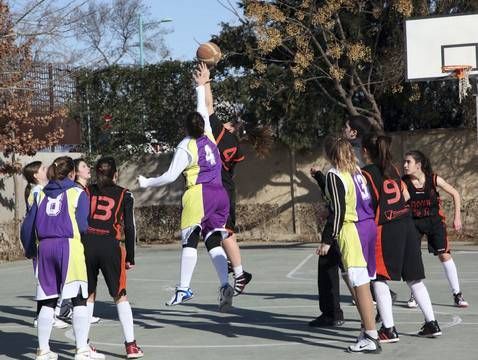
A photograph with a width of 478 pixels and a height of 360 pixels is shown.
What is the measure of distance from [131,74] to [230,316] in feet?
49.5

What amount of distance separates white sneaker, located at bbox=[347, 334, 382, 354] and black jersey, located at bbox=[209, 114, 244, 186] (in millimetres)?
2775

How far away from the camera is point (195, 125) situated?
967 centimetres

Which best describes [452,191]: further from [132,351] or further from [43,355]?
[43,355]

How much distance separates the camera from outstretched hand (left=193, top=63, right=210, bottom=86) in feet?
A: 33.3

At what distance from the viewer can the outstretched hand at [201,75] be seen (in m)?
10.2

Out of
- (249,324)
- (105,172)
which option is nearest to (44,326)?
(105,172)

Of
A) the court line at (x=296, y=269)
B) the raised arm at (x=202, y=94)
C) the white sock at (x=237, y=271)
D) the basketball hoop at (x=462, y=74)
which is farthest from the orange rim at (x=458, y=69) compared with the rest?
the raised arm at (x=202, y=94)

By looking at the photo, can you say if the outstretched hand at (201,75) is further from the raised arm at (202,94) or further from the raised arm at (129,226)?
the raised arm at (129,226)

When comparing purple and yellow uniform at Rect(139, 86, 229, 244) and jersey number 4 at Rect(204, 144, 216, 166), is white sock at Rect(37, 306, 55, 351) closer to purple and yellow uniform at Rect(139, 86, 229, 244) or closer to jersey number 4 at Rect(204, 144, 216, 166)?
purple and yellow uniform at Rect(139, 86, 229, 244)

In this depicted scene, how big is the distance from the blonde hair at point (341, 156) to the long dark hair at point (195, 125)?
1.60 metres

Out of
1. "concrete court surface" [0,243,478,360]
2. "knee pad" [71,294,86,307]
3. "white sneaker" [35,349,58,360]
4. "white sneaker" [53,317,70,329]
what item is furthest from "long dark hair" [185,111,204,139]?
"white sneaker" [53,317,70,329]

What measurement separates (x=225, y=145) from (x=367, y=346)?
2943 mm

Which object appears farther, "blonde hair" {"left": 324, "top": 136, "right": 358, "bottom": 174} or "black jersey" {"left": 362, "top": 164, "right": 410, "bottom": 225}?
"black jersey" {"left": 362, "top": 164, "right": 410, "bottom": 225}

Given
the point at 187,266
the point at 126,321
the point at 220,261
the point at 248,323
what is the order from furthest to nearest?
the point at 248,323 < the point at 220,261 < the point at 187,266 < the point at 126,321
